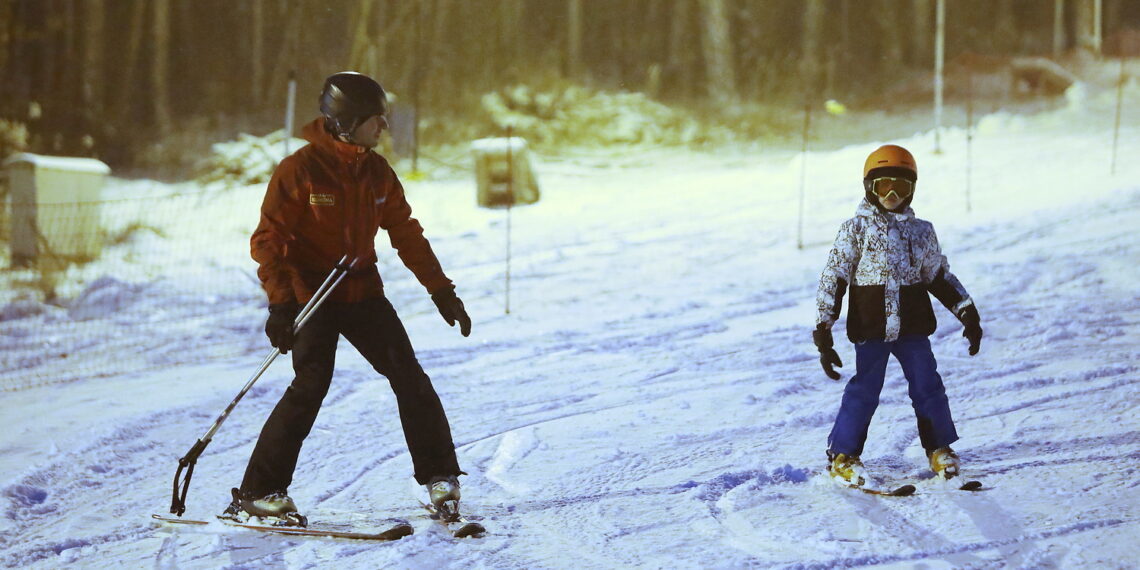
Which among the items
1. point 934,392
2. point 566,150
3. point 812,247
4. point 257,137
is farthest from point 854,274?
point 257,137

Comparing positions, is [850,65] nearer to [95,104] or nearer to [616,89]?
[616,89]

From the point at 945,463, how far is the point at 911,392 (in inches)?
11.4

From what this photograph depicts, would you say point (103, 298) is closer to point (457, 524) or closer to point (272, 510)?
point (272, 510)

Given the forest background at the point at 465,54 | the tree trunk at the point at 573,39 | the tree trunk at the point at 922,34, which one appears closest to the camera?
the forest background at the point at 465,54

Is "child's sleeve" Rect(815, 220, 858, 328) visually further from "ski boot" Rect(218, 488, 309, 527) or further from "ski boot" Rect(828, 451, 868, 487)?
"ski boot" Rect(218, 488, 309, 527)

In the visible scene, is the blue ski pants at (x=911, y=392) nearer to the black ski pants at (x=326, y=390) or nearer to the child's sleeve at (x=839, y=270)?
the child's sleeve at (x=839, y=270)

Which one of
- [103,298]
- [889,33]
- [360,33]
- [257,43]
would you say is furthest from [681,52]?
[103,298]

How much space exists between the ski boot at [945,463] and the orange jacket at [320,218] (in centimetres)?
208

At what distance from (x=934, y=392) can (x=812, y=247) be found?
6.59 metres

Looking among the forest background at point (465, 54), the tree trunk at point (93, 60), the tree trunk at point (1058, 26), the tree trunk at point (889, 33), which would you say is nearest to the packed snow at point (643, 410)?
the forest background at point (465, 54)

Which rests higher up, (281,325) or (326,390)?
(281,325)

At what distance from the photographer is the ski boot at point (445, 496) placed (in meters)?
3.68

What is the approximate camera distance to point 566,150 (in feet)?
64.0

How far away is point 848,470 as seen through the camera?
4.05m
